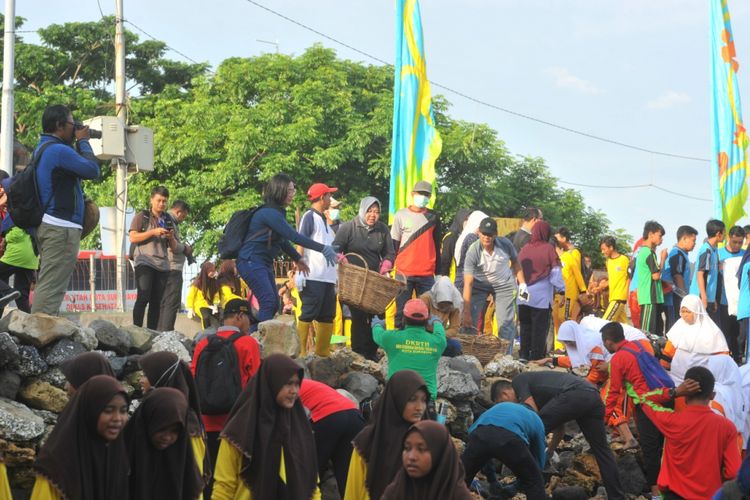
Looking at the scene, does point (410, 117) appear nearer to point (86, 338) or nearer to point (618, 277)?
point (618, 277)

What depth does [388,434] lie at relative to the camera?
253 inches

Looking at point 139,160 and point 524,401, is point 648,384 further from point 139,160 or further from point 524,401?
point 139,160

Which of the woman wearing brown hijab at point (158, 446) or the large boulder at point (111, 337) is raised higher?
the large boulder at point (111, 337)

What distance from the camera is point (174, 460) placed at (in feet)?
18.6

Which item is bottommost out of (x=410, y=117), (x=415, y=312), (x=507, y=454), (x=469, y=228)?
(x=507, y=454)

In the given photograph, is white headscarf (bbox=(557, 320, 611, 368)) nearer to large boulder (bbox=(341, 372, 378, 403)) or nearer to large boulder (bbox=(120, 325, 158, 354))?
large boulder (bbox=(341, 372, 378, 403))

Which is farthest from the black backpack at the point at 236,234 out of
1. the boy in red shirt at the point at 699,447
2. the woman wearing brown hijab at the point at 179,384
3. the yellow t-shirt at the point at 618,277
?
the yellow t-shirt at the point at 618,277

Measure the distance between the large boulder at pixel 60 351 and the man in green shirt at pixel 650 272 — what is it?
25.2ft

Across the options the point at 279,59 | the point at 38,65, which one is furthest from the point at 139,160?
the point at 38,65

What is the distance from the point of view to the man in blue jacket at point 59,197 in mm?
8078

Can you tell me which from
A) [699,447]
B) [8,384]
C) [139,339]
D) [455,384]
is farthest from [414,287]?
[8,384]

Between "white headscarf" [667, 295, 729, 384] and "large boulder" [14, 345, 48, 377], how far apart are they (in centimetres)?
598

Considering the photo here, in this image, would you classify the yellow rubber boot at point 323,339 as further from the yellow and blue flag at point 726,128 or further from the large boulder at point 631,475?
the yellow and blue flag at point 726,128

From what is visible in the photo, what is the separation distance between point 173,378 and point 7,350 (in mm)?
1911
